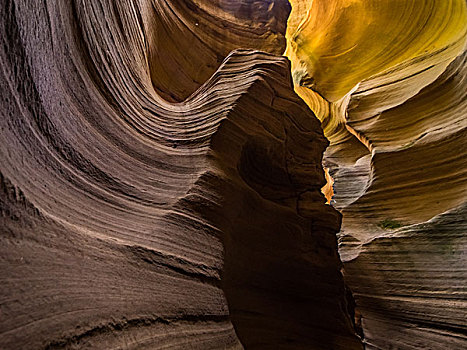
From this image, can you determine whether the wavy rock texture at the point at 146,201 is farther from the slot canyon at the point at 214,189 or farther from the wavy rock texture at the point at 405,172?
the wavy rock texture at the point at 405,172

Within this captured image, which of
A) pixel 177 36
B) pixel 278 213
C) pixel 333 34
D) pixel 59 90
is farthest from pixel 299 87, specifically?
pixel 59 90

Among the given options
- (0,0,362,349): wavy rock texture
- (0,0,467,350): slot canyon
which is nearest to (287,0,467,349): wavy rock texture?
(0,0,467,350): slot canyon

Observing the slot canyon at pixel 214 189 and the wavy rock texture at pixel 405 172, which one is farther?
the wavy rock texture at pixel 405 172

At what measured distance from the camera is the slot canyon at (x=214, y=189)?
4.66 feet

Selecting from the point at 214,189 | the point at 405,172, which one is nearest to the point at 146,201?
the point at 214,189

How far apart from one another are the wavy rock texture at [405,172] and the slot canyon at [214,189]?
0.02 metres

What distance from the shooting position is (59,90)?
6.06 ft

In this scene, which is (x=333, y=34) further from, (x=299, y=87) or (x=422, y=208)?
(x=422, y=208)

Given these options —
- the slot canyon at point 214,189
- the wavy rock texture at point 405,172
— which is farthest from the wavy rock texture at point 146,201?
the wavy rock texture at point 405,172

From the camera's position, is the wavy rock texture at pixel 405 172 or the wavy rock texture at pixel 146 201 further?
the wavy rock texture at pixel 405 172

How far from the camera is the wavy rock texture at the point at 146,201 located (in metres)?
1.34

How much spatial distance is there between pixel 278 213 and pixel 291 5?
27.7ft

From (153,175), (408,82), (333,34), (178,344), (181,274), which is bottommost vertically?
(178,344)

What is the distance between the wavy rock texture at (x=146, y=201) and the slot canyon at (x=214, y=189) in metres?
0.01
